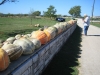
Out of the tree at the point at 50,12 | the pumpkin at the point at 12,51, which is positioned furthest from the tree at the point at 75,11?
the pumpkin at the point at 12,51

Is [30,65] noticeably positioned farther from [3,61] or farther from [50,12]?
[50,12]

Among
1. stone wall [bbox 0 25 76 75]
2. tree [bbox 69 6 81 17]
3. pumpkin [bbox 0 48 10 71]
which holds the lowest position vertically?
stone wall [bbox 0 25 76 75]

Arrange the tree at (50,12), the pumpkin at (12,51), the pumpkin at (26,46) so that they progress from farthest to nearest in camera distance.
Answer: the tree at (50,12), the pumpkin at (26,46), the pumpkin at (12,51)

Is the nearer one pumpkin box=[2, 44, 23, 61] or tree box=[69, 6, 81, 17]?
pumpkin box=[2, 44, 23, 61]

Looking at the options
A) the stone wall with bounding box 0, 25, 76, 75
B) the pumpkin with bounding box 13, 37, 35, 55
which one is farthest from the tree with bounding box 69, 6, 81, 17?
the pumpkin with bounding box 13, 37, 35, 55

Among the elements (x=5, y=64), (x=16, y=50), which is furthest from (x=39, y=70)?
(x=5, y=64)

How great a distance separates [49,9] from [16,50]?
245 ft

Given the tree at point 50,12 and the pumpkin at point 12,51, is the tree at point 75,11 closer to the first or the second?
the tree at point 50,12

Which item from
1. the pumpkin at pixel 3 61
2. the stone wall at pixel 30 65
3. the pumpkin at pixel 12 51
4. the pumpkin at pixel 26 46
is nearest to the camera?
the pumpkin at pixel 3 61

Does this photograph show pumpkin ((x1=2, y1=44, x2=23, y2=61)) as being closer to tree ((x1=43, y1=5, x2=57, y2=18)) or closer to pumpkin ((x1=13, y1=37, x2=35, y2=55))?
pumpkin ((x1=13, y1=37, x2=35, y2=55))

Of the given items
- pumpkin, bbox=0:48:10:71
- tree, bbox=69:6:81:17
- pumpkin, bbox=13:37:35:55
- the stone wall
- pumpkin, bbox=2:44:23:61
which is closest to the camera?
pumpkin, bbox=0:48:10:71

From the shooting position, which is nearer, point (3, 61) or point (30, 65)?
point (3, 61)

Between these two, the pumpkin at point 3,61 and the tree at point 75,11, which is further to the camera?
the tree at point 75,11

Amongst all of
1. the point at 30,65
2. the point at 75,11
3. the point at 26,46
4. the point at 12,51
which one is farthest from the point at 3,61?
the point at 75,11
